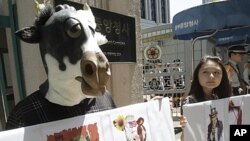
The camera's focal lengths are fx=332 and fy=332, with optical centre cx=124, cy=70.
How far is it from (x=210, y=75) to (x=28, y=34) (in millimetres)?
1418

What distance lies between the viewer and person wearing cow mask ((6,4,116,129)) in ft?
4.71

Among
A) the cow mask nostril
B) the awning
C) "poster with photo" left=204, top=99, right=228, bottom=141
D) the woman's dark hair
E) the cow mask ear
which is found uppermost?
the awning

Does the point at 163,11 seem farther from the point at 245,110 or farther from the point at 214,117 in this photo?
the point at 214,117

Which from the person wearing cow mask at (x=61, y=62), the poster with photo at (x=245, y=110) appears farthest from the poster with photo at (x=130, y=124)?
the poster with photo at (x=245, y=110)

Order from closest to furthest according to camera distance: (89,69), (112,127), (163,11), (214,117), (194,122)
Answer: (89,69) < (112,127) < (194,122) < (214,117) < (163,11)

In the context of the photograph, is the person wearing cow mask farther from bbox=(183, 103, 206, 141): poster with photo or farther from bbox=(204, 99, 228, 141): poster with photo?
bbox=(204, 99, 228, 141): poster with photo

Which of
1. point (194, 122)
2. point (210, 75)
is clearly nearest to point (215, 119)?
point (194, 122)

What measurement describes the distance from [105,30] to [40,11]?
1.89 metres

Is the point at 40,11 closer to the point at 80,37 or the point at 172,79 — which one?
the point at 80,37

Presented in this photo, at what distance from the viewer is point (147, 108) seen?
2.01 m

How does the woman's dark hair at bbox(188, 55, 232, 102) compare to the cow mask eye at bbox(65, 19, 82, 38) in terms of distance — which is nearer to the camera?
the cow mask eye at bbox(65, 19, 82, 38)

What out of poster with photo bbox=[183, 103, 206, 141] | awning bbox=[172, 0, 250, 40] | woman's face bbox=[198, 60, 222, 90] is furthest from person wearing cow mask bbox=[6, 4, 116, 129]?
awning bbox=[172, 0, 250, 40]

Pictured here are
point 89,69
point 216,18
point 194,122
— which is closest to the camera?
point 89,69

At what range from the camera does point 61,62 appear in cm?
149
